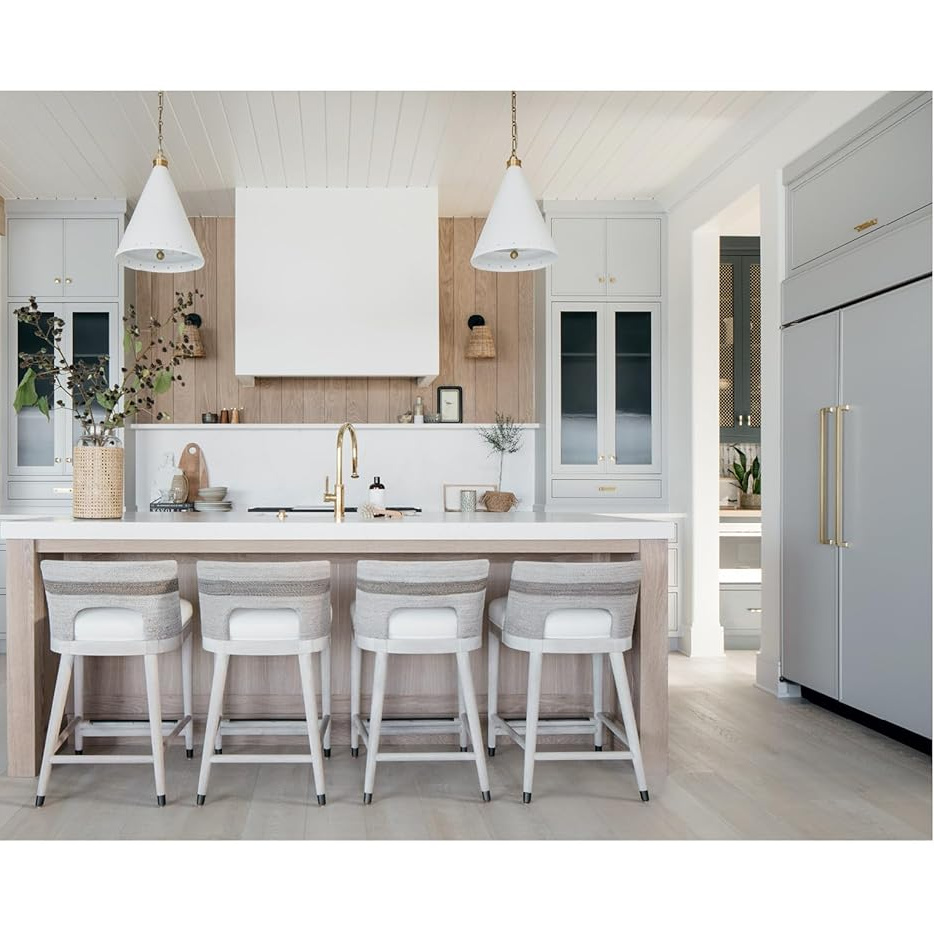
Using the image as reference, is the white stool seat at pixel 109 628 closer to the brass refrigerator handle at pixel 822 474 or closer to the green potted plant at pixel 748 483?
the brass refrigerator handle at pixel 822 474

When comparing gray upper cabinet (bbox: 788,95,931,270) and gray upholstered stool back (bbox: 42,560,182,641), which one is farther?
gray upper cabinet (bbox: 788,95,931,270)

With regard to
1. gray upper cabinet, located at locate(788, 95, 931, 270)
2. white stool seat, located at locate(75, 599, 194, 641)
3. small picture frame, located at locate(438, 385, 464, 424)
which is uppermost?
gray upper cabinet, located at locate(788, 95, 931, 270)

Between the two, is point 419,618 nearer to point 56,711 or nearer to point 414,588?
point 414,588

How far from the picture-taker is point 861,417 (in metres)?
3.54

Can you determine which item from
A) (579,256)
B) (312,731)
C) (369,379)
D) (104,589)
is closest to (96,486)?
(104,589)

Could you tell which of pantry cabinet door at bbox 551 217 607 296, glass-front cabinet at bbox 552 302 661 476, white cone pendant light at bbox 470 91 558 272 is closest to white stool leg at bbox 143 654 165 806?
white cone pendant light at bbox 470 91 558 272

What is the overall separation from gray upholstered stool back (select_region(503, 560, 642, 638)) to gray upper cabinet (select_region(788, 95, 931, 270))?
1.79m

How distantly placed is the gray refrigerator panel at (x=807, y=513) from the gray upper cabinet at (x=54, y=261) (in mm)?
4056

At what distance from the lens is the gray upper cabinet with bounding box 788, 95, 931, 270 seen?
10.5 feet

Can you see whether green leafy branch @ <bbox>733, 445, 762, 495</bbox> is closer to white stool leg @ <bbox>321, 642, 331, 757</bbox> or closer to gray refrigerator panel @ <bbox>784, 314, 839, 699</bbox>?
gray refrigerator panel @ <bbox>784, 314, 839, 699</bbox>
